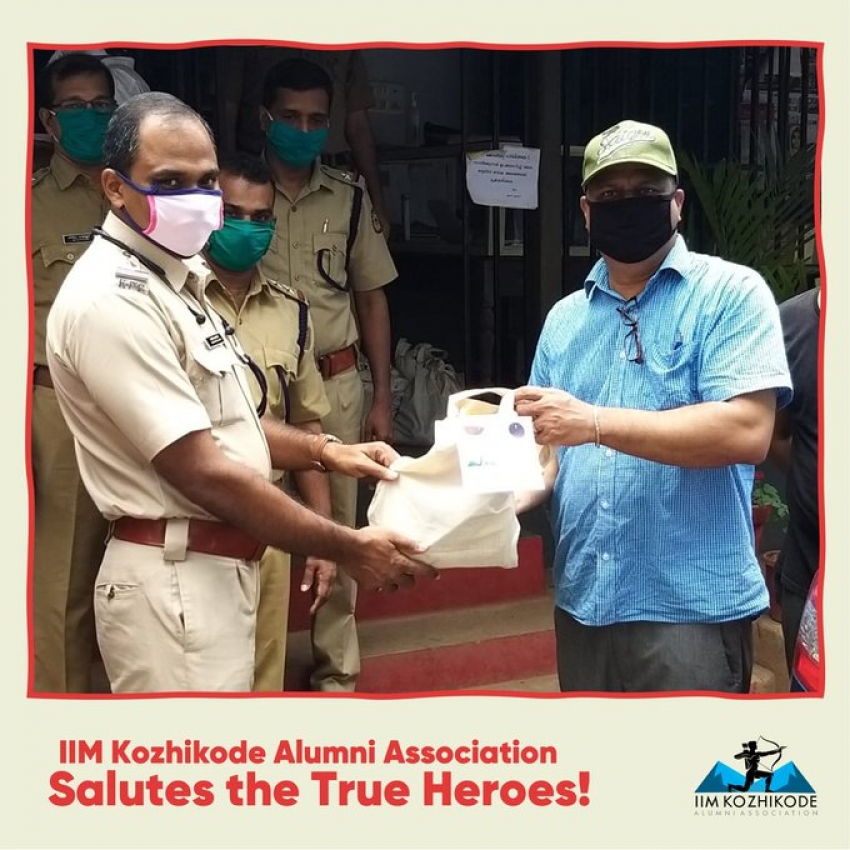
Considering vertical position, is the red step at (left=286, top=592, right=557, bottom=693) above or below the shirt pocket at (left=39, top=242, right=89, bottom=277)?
below

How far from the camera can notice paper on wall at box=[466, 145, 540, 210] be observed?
4379 millimetres

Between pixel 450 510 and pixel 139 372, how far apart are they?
75 cm

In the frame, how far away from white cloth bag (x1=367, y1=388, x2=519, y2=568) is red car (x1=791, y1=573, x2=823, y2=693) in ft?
2.29

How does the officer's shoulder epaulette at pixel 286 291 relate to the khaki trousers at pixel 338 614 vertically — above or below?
→ above

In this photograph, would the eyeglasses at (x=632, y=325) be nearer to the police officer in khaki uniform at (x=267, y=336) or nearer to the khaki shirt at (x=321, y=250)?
the police officer in khaki uniform at (x=267, y=336)

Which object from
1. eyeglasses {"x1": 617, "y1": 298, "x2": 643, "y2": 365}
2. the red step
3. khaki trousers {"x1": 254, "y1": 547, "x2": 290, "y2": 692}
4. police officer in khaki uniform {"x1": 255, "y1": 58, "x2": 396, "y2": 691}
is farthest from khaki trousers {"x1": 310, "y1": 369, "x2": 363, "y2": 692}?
eyeglasses {"x1": 617, "y1": 298, "x2": 643, "y2": 365}

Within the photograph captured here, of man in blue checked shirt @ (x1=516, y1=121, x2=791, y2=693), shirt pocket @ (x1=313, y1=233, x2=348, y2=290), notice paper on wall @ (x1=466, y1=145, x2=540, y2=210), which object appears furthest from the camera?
notice paper on wall @ (x1=466, y1=145, x2=540, y2=210)

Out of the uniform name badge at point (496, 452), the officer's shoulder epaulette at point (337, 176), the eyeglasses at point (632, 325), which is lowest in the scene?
the uniform name badge at point (496, 452)

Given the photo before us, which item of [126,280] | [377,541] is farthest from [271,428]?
[126,280]

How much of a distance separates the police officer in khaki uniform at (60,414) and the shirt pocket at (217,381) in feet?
3.19

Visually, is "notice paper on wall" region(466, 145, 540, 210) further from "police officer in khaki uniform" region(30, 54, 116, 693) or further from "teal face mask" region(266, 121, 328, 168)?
"police officer in khaki uniform" region(30, 54, 116, 693)

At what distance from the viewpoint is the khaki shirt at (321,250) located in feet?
11.4

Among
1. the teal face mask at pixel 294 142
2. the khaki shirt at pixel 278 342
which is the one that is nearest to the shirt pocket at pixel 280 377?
the khaki shirt at pixel 278 342

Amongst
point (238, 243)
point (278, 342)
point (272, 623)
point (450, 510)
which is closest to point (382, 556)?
point (450, 510)
